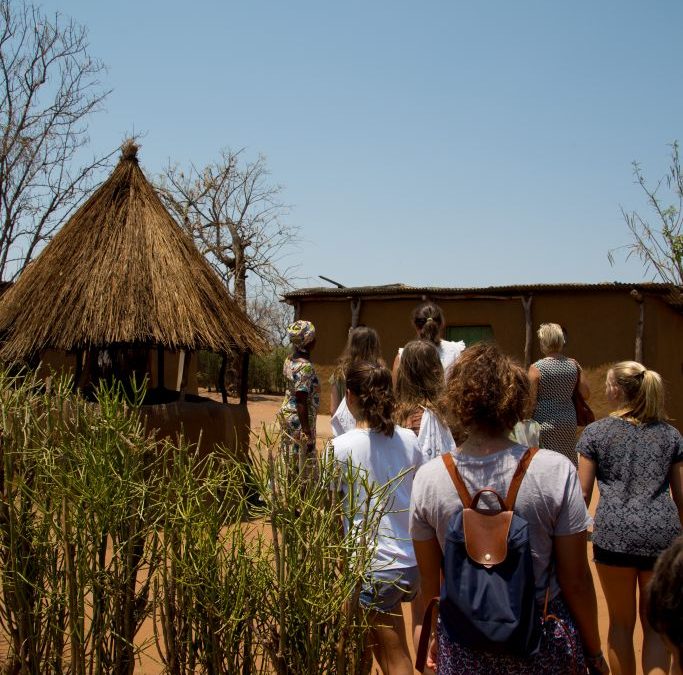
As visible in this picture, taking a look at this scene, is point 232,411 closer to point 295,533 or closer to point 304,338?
point 304,338

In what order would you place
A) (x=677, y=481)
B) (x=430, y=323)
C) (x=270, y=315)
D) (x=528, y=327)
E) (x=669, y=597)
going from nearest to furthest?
1. (x=669, y=597)
2. (x=677, y=481)
3. (x=430, y=323)
4. (x=528, y=327)
5. (x=270, y=315)

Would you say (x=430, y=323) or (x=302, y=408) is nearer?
(x=430, y=323)

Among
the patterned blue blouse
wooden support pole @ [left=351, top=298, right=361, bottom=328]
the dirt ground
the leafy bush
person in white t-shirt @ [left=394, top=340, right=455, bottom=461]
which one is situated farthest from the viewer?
wooden support pole @ [left=351, top=298, right=361, bottom=328]

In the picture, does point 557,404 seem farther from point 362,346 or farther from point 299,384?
point 299,384

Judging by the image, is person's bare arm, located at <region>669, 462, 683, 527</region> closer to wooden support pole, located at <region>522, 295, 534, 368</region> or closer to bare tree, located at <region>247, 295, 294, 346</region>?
wooden support pole, located at <region>522, 295, 534, 368</region>

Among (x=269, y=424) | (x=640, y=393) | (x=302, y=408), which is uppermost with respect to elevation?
(x=640, y=393)

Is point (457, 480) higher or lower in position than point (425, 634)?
higher

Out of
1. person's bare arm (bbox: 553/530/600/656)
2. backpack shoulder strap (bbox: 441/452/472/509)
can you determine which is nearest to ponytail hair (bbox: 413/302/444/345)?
backpack shoulder strap (bbox: 441/452/472/509)

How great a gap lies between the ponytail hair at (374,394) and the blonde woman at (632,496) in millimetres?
1089

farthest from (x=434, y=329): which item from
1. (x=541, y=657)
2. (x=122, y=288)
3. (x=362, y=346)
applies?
(x=122, y=288)

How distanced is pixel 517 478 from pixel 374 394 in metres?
1.08

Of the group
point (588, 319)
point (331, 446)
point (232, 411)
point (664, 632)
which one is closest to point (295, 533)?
point (331, 446)

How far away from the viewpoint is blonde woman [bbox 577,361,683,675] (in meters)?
3.74

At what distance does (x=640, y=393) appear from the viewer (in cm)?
393
